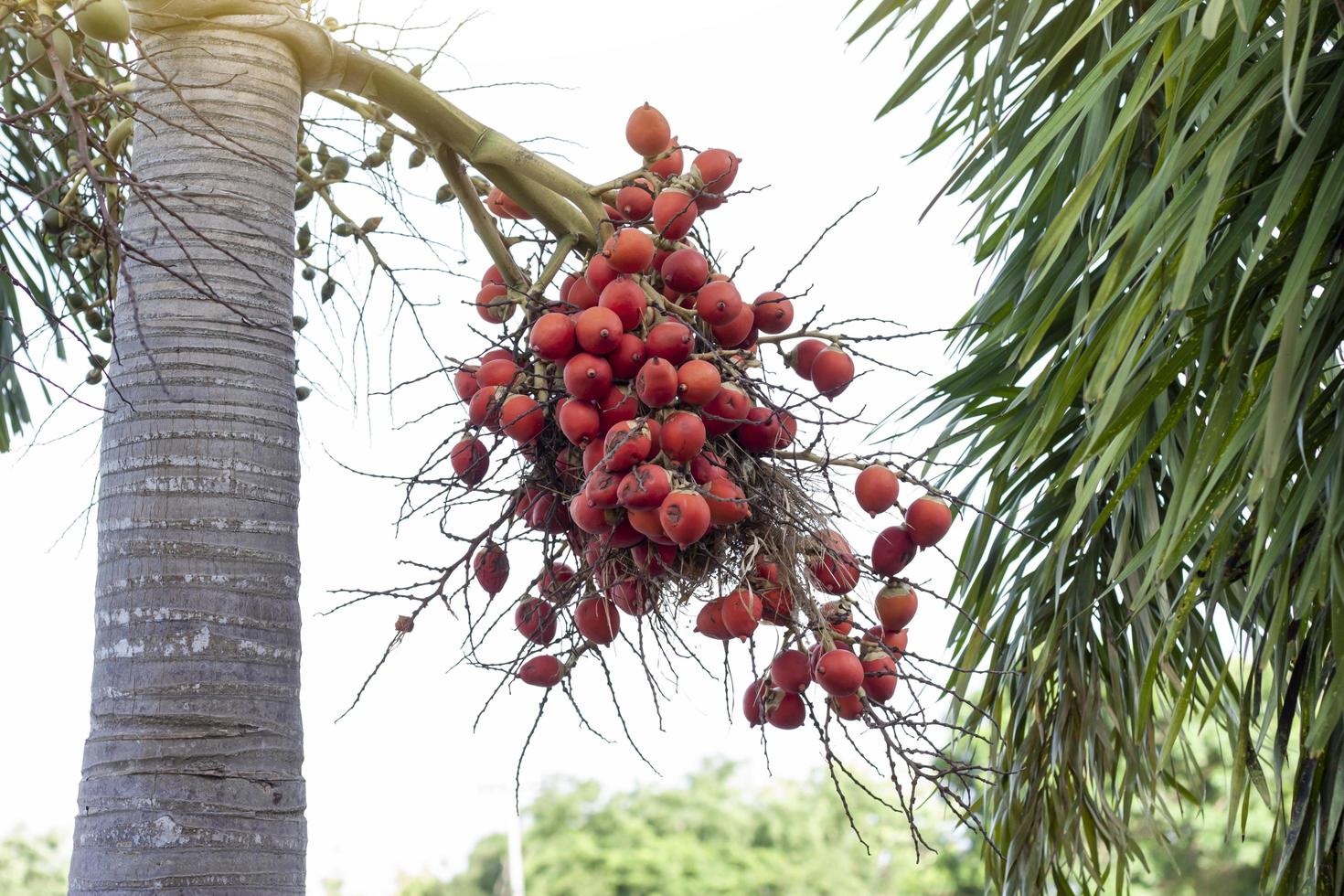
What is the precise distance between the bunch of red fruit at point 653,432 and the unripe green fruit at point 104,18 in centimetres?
39

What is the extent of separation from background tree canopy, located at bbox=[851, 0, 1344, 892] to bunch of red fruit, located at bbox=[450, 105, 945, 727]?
0.84 ft

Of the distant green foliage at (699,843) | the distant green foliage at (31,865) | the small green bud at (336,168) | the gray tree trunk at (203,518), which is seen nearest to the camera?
the gray tree trunk at (203,518)

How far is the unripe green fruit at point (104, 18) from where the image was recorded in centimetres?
105

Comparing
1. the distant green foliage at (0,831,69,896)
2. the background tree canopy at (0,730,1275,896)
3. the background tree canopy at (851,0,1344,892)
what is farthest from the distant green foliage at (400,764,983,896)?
the background tree canopy at (851,0,1344,892)

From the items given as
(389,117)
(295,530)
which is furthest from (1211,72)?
(295,530)

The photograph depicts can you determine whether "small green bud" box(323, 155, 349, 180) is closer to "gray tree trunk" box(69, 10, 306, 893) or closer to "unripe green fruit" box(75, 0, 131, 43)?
"gray tree trunk" box(69, 10, 306, 893)

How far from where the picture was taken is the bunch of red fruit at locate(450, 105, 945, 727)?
1069 mm

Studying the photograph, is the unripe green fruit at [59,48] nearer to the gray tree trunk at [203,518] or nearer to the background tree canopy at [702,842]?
the gray tree trunk at [203,518]

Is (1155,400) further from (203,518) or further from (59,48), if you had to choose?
(59,48)

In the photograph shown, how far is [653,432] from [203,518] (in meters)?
0.41

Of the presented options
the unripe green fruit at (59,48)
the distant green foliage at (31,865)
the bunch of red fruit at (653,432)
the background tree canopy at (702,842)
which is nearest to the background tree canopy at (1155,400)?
the bunch of red fruit at (653,432)

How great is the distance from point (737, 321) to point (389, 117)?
0.61 metres

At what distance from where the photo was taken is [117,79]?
1691 millimetres

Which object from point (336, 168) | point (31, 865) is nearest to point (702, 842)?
point (31, 865)
